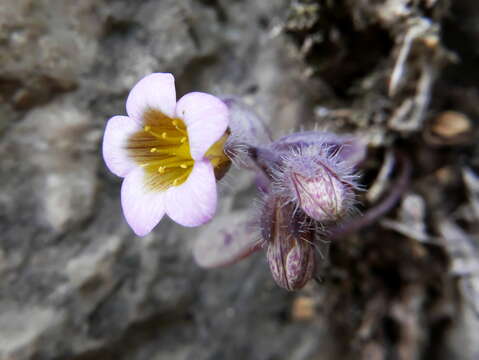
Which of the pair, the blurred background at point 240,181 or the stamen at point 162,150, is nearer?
the stamen at point 162,150

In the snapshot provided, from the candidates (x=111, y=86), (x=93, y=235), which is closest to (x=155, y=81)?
(x=111, y=86)

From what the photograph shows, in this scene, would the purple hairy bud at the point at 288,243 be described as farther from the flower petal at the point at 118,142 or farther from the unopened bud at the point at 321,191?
the flower petal at the point at 118,142

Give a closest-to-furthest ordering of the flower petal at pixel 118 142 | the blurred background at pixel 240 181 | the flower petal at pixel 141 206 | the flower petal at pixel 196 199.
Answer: the flower petal at pixel 196 199 < the flower petal at pixel 141 206 < the flower petal at pixel 118 142 < the blurred background at pixel 240 181

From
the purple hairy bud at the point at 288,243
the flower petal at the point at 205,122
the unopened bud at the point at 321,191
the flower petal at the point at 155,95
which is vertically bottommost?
the purple hairy bud at the point at 288,243

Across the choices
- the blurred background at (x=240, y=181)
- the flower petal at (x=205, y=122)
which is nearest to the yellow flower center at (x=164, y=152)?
the flower petal at (x=205, y=122)


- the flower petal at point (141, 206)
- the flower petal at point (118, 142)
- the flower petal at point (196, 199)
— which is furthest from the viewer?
the flower petal at point (118, 142)

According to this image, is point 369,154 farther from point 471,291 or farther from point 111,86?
point 111,86

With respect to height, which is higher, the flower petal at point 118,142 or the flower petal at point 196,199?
the flower petal at point 118,142

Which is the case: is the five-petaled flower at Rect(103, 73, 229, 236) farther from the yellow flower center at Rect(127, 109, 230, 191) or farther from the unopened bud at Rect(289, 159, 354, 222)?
the unopened bud at Rect(289, 159, 354, 222)

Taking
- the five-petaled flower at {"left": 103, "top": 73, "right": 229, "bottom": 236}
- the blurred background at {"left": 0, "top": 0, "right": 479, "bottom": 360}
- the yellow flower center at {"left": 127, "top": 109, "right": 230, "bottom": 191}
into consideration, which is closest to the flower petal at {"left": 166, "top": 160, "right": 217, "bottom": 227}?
the five-petaled flower at {"left": 103, "top": 73, "right": 229, "bottom": 236}
